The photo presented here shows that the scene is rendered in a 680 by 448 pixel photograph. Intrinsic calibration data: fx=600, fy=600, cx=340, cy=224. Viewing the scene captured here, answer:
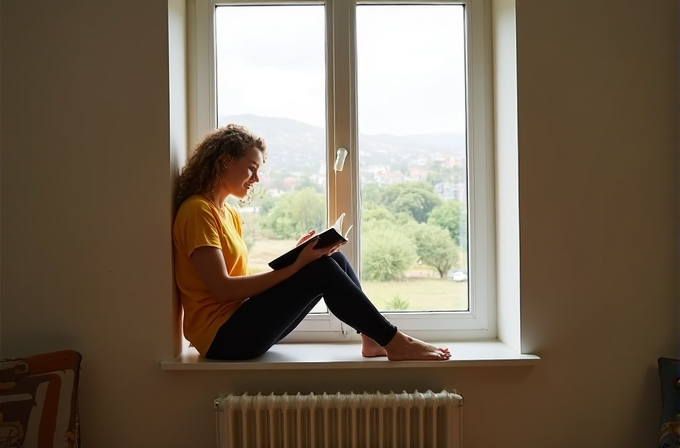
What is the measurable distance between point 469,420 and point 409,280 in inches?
21.3

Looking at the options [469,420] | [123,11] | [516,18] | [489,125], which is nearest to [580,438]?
[469,420]

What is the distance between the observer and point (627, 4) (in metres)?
1.94

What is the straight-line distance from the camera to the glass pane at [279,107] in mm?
2221

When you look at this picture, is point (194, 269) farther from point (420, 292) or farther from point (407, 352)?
point (420, 292)

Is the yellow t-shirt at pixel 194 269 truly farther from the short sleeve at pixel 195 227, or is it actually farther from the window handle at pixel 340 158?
the window handle at pixel 340 158

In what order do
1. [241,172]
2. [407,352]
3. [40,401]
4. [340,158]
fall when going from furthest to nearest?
[340,158] → [241,172] → [407,352] → [40,401]

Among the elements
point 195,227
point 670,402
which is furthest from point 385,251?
point 670,402

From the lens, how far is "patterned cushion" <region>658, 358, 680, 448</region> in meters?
1.79

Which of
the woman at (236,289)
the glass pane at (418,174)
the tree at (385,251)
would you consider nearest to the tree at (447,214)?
the glass pane at (418,174)

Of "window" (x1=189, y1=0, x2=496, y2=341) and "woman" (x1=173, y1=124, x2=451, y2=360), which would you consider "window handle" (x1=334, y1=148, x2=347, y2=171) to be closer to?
"window" (x1=189, y1=0, x2=496, y2=341)

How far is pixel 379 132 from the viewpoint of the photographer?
2238 millimetres

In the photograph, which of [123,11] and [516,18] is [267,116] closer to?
[123,11]

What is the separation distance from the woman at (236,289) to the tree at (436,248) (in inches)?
15.3

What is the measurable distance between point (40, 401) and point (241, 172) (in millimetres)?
919
